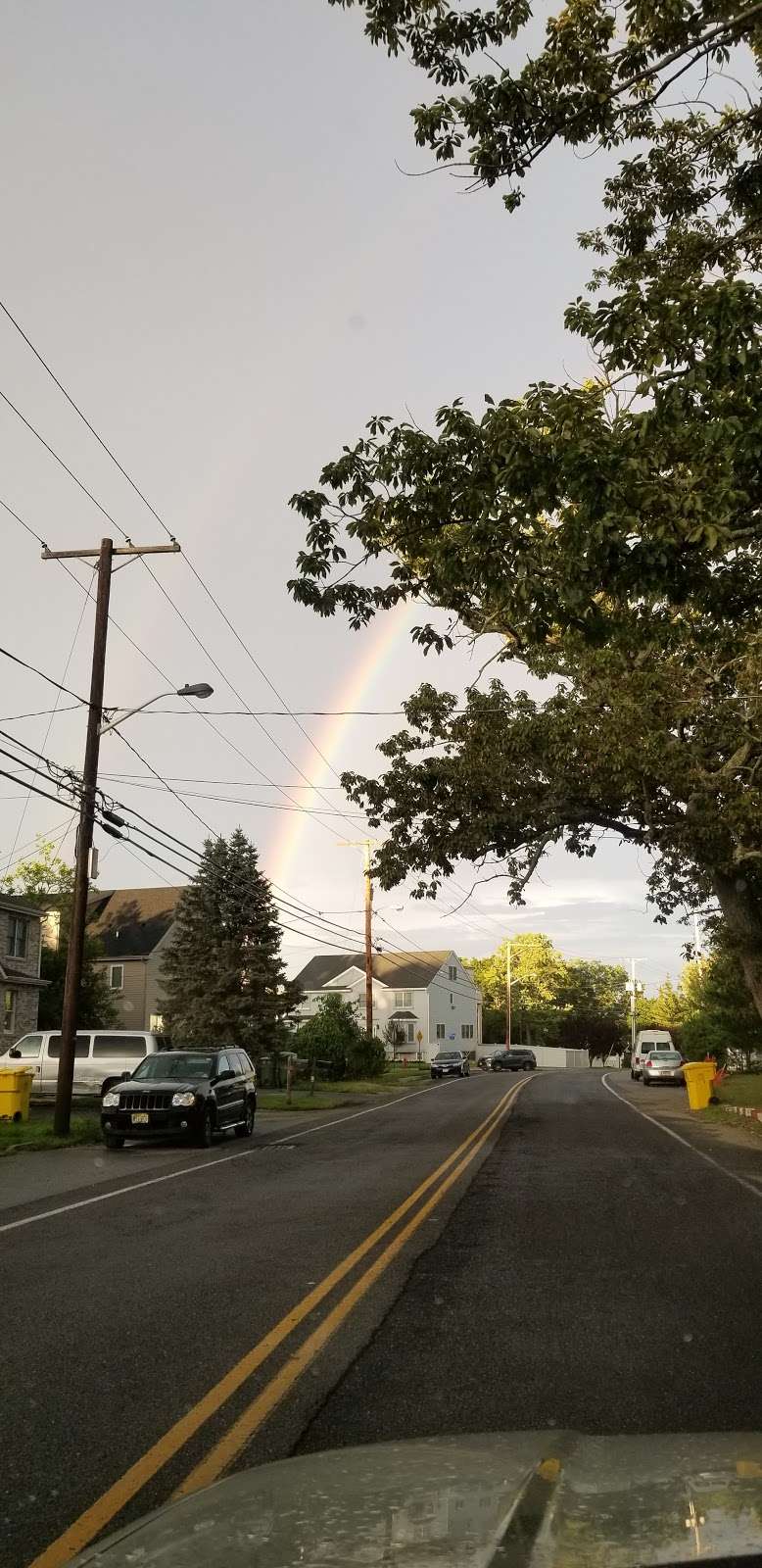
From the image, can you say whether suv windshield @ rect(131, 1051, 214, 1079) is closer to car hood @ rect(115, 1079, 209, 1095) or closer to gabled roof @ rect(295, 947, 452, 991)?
car hood @ rect(115, 1079, 209, 1095)

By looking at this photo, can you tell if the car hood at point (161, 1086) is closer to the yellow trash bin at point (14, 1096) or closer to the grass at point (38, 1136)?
the grass at point (38, 1136)

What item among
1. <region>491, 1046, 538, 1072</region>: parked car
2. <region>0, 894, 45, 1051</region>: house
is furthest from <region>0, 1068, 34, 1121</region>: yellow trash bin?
<region>491, 1046, 538, 1072</region>: parked car

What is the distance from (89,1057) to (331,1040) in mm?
19843

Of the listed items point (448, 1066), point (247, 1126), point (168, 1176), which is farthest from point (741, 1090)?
point (448, 1066)

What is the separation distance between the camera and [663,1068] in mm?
44812

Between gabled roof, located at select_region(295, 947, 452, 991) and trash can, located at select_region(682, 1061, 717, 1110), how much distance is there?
184 ft

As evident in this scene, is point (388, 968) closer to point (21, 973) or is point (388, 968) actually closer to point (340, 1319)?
point (21, 973)

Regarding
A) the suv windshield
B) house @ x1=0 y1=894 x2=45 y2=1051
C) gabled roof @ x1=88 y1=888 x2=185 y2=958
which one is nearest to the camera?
the suv windshield

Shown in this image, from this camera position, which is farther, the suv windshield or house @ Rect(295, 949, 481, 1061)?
house @ Rect(295, 949, 481, 1061)

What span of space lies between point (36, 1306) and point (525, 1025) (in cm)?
11315

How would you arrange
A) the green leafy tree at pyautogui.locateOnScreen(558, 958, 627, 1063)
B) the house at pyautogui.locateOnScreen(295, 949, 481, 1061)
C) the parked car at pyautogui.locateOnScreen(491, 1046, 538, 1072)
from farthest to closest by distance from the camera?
1. the green leafy tree at pyautogui.locateOnScreen(558, 958, 627, 1063)
2. the house at pyautogui.locateOnScreen(295, 949, 481, 1061)
3. the parked car at pyautogui.locateOnScreen(491, 1046, 538, 1072)

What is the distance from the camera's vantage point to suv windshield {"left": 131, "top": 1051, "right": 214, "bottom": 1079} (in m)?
20.2

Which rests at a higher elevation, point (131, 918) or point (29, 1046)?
point (131, 918)

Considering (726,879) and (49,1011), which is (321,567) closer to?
(726,879)
